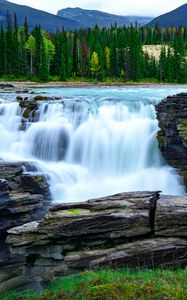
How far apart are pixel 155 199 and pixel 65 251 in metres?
3.67

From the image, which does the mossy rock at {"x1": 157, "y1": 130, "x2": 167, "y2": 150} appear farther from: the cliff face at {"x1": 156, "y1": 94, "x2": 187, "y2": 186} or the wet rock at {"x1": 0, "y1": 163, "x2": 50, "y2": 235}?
the wet rock at {"x1": 0, "y1": 163, "x2": 50, "y2": 235}

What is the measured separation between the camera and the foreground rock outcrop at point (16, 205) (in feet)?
55.6

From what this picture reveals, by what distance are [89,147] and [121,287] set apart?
1893 centimetres

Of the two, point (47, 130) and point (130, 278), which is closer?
point (130, 278)

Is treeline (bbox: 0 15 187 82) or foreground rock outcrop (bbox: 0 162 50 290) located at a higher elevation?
treeline (bbox: 0 15 187 82)

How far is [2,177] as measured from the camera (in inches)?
915

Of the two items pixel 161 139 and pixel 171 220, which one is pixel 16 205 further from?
pixel 161 139

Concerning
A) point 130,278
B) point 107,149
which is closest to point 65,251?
point 130,278

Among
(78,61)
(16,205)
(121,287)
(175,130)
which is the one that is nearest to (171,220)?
(121,287)

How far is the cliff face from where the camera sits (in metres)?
26.1

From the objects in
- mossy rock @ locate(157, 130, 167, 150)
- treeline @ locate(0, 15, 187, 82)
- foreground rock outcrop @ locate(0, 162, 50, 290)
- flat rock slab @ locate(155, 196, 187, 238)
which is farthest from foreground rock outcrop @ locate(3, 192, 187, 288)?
treeline @ locate(0, 15, 187, 82)

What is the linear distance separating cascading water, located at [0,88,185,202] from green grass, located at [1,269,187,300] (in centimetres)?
1183

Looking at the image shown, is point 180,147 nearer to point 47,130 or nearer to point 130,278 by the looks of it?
point 47,130

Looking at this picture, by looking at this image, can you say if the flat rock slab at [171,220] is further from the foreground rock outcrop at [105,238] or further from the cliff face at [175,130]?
the cliff face at [175,130]
